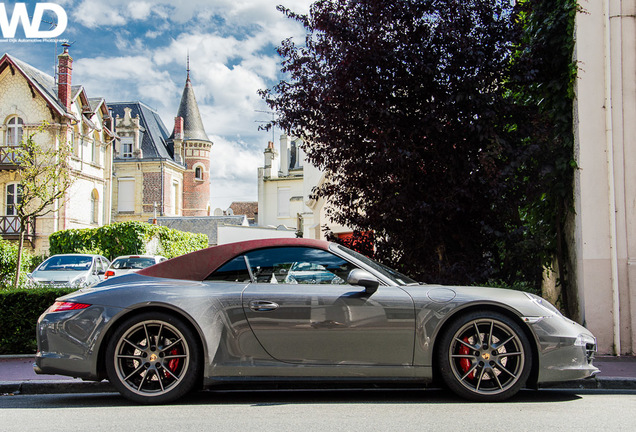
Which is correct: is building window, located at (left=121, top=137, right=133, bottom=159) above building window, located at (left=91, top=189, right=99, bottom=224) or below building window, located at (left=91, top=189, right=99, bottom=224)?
above

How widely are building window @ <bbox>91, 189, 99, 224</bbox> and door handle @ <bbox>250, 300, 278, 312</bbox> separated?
143 ft

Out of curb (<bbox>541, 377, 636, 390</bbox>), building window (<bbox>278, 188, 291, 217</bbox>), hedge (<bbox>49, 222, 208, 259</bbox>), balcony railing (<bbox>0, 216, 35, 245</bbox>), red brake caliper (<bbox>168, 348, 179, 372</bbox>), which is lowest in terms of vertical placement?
curb (<bbox>541, 377, 636, 390</bbox>)

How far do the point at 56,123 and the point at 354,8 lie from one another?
3623 cm

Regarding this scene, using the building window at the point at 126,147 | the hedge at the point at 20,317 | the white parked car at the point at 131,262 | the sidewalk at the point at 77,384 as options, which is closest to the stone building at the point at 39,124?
the building window at the point at 126,147

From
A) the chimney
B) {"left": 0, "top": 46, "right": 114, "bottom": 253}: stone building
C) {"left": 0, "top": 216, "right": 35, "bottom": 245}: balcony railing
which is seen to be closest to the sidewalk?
{"left": 0, "top": 46, "right": 114, "bottom": 253}: stone building

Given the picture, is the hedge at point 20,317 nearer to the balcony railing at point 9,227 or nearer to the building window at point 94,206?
the balcony railing at point 9,227

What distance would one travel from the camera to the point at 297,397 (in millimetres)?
5625

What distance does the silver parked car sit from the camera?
1875 cm

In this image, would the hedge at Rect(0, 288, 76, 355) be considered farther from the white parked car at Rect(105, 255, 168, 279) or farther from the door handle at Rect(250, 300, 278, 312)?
the white parked car at Rect(105, 255, 168, 279)

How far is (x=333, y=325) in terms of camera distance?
5152 mm

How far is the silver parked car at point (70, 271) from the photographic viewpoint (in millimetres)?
18750

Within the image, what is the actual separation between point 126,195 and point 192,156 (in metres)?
9.79

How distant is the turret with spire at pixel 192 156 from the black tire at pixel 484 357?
64.0 meters

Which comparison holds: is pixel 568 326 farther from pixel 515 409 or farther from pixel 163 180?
pixel 163 180
